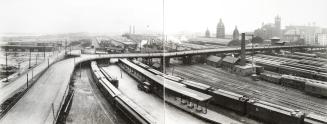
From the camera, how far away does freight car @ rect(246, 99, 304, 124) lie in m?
18.0

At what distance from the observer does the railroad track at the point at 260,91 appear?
2397cm

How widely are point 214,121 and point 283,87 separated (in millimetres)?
17632

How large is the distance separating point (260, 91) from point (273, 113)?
34.0 ft

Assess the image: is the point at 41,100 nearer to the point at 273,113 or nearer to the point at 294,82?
the point at 273,113

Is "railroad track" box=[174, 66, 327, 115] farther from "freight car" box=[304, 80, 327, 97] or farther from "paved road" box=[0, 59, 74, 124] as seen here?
"paved road" box=[0, 59, 74, 124]

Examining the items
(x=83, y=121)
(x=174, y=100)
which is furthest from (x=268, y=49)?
(x=83, y=121)

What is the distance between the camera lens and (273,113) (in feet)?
62.8

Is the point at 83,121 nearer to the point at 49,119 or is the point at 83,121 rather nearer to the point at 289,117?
the point at 49,119

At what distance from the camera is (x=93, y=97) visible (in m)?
24.9

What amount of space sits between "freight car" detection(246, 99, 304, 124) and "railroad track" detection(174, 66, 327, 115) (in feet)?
17.8

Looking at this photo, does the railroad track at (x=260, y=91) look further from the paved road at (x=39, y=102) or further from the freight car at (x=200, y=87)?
A: the paved road at (x=39, y=102)

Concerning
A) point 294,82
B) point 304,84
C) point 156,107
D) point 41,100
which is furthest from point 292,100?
point 41,100

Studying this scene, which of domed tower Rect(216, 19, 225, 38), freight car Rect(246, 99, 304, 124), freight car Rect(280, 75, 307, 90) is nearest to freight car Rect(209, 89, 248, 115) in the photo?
freight car Rect(246, 99, 304, 124)

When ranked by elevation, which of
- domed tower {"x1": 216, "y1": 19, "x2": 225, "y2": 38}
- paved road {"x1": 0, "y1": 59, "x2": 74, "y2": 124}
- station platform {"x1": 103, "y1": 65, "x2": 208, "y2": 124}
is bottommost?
station platform {"x1": 103, "y1": 65, "x2": 208, "y2": 124}
